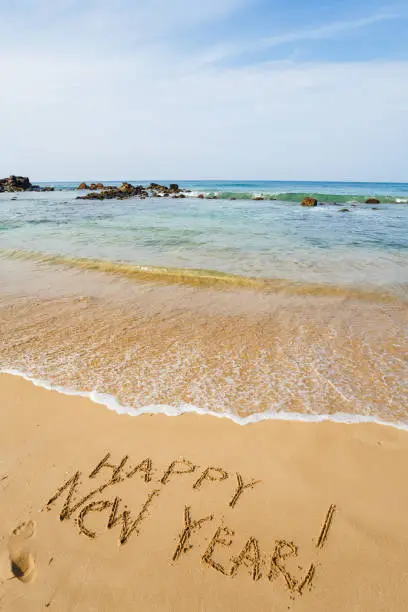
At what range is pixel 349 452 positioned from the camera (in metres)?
2.95

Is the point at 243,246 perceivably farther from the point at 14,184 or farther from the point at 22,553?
the point at 14,184

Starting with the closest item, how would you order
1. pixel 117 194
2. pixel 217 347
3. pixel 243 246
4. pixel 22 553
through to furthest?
pixel 22 553 < pixel 217 347 < pixel 243 246 < pixel 117 194

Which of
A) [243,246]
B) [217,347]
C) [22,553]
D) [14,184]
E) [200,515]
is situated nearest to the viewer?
[22,553]

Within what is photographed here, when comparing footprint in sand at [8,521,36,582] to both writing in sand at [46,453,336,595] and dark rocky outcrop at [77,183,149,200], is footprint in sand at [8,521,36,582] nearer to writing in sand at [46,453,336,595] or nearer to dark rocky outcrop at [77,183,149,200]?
writing in sand at [46,453,336,595]

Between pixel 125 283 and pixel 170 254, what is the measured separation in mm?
3010

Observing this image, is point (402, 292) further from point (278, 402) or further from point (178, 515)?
point (178, 515)

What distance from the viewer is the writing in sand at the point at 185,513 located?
210cm

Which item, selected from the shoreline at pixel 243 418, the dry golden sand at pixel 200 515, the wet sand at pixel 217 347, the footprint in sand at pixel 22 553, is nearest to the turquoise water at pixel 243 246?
the wet sand at pixel 217 347

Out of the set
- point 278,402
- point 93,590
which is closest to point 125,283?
point 278,402

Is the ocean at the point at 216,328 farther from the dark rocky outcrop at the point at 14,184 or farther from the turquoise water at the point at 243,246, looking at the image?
the dark rocky outcrop at the point at 14,184

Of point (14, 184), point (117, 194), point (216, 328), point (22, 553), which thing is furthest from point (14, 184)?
point (22, 553)

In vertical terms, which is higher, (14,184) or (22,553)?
(14,184)

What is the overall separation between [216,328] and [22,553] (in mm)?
3712

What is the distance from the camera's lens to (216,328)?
543 centimetres
